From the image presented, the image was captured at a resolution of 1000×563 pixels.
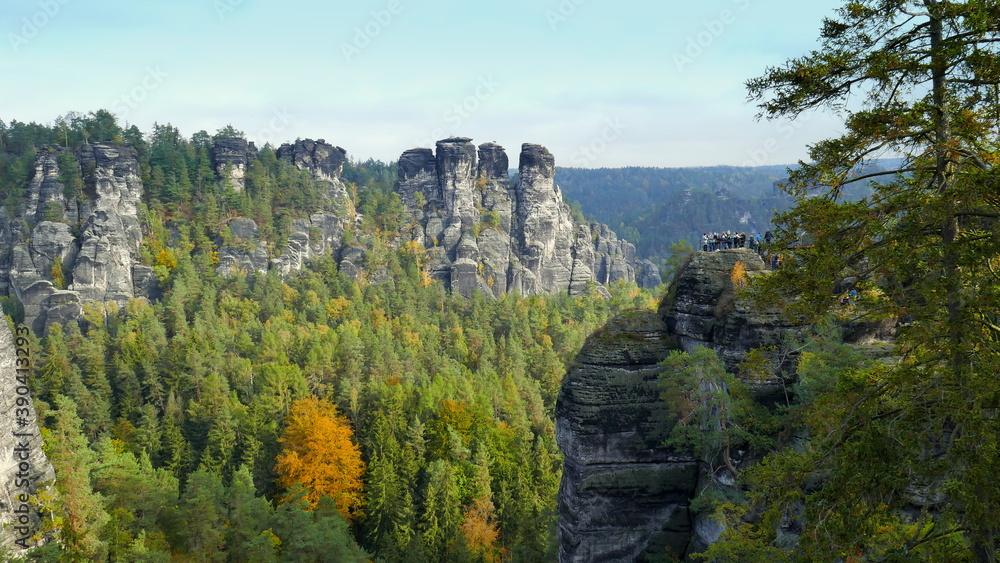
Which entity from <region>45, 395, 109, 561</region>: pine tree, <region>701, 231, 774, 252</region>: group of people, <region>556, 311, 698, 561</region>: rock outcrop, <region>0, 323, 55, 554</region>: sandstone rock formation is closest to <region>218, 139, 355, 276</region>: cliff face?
<region>45, 395, 109, 561</region>: pine tree

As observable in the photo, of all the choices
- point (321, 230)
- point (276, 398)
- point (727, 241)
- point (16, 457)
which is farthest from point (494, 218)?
point (16, 457)

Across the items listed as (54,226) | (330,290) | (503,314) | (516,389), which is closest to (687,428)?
(516,389)

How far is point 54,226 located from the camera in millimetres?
60719

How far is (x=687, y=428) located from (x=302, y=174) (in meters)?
79.2

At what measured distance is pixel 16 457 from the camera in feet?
67.0

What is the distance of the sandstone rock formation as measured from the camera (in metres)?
19.9

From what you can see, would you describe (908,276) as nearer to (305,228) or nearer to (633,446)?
(633,446)

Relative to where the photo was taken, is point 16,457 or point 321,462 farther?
point 321,462

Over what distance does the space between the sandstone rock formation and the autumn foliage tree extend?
1300 centimetres

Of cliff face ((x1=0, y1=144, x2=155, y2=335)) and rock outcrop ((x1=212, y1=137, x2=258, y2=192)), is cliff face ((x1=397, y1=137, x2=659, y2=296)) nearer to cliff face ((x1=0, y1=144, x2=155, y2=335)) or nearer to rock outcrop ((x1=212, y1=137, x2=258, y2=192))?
rock outcrop ((x1=212, y1=137, x2=258, y2=192))

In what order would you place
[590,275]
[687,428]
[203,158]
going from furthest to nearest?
[590,275]
[203,158]
[687,428]

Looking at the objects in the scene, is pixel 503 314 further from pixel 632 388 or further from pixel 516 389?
pixel 632 388

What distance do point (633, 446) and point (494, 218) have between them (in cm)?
6940

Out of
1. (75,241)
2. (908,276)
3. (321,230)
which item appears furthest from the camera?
(321,230)
